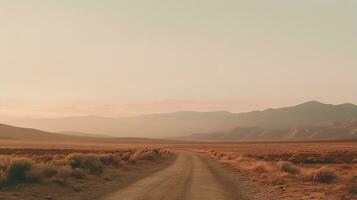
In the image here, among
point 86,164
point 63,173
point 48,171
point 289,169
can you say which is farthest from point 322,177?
point 48,171

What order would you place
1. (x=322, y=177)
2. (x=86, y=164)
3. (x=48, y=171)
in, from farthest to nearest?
(x=86, y=164)
(x=322, y=177)
(x=48, y=171)

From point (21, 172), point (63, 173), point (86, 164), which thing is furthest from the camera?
point (86, 164)

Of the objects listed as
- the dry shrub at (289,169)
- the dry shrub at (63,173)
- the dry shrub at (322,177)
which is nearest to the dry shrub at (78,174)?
the dry shrub at (63,173)

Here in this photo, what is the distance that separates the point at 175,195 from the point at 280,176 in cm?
1096

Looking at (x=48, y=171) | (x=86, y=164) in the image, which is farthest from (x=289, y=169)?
(x=48, y=171)

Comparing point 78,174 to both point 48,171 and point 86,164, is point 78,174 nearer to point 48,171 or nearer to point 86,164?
point 48,171

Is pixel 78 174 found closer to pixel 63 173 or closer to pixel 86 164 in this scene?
pixel 63 173

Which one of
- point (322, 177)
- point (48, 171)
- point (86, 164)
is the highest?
point (86, 164)

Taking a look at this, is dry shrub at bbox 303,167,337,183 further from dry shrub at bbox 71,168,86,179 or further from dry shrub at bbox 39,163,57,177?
dry shrub at bbox 39,163,57,177

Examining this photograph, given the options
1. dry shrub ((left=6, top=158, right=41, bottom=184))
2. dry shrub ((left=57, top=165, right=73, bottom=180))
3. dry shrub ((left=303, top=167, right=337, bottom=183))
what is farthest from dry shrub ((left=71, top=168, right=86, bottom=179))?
dry shrub ((left=303, top=167, right=337, bottom=183))

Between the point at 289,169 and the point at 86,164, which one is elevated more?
the point at 86,164

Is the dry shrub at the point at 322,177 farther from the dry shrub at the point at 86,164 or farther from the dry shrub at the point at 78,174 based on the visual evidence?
the dry shrub at the point at 86,164

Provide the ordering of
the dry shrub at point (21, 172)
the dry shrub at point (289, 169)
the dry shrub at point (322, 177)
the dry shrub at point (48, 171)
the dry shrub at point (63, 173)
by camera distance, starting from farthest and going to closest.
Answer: the dry shrub at point (289, 169) < the dry shrub at point (322, 177) < the dry shrub at point (63, 173) < the dry shrub at point (48, 171) < the dry shrub at point (21, 172)

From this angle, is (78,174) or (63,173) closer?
(63,173)
